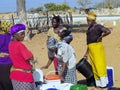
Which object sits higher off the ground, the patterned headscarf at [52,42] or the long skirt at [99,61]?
the patterned headscarf at [52,42]

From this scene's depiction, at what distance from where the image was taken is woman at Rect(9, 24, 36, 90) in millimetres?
5927

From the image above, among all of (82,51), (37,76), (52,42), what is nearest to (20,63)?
(37,76)

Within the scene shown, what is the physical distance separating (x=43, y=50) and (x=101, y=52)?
27.5 feet

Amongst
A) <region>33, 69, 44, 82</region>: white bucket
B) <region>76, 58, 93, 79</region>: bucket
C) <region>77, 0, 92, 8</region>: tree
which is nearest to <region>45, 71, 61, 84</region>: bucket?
<region>33, 69, 44, 82</region>: white bucket

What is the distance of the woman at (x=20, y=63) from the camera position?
19.4 feet

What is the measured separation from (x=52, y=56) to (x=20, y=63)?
213cm

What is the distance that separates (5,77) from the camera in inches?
266

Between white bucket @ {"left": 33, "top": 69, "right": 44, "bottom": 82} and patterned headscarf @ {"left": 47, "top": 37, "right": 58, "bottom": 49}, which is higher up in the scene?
patterned headscarf @ {"left": 47, "top": 37, "right": 58, "bottom": 49}

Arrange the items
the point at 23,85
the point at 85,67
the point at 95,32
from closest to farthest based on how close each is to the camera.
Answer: the point at 23,85
the point at 95,32
the point at 85,67

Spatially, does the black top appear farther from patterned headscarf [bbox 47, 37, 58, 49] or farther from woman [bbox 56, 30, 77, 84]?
woman [bbox 56, 30, 77, 84]

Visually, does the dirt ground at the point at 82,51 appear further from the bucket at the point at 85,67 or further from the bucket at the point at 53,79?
the bucket at the point at 53,79

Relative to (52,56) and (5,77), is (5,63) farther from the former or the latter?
(52,56)

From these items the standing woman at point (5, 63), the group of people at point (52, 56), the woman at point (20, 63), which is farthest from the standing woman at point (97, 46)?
the woman at point (20, 63)

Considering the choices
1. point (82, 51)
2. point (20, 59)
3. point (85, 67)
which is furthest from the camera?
point (82, 51)
